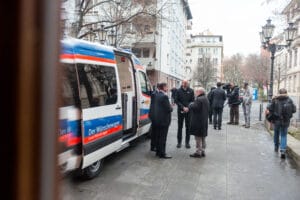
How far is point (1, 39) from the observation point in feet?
2.32

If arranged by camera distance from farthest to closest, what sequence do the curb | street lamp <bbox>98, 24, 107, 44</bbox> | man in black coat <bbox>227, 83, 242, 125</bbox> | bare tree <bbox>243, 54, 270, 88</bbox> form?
bare tree <bbox>243, 54, 270, 88</bbox>
street lamp <bbox>98, 24, 107, 44</bbox>
man in black coat <bbox>227, 83, 242, 125</bbox>
the curb

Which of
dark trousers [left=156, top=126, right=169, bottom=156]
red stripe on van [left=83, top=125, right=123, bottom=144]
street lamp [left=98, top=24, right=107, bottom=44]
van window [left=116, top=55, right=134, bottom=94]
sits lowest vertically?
dark trousers [left=156, top=126, right=169, bottom=156]

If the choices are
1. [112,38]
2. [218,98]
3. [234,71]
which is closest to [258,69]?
[234,71]

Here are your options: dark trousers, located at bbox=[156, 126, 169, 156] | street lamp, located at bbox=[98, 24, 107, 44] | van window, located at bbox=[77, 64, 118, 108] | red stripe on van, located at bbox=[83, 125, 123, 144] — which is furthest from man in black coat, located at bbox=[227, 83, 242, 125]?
van window, located at bbox=[77, 64, 118, 108]

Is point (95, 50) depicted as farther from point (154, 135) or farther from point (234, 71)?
point (234, 71)

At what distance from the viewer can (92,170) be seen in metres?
5.14

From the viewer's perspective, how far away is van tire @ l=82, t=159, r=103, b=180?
5004 mm

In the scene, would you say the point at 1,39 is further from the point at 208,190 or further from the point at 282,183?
the point at 282,183

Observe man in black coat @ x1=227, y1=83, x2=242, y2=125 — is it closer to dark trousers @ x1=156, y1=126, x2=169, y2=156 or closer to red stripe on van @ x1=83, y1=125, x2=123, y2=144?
dark trousers @ x1=156, y1=126, x2=169, y2=156

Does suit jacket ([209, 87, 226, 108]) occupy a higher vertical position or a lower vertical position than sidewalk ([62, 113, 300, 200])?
higher

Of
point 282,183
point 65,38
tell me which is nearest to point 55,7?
point 65,38

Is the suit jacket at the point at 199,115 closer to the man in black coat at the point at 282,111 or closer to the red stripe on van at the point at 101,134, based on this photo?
the man in black coat at the point at 282,111

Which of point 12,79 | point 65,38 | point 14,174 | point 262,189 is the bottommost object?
point 262,189

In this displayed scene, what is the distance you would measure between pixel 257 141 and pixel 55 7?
29.7ft
